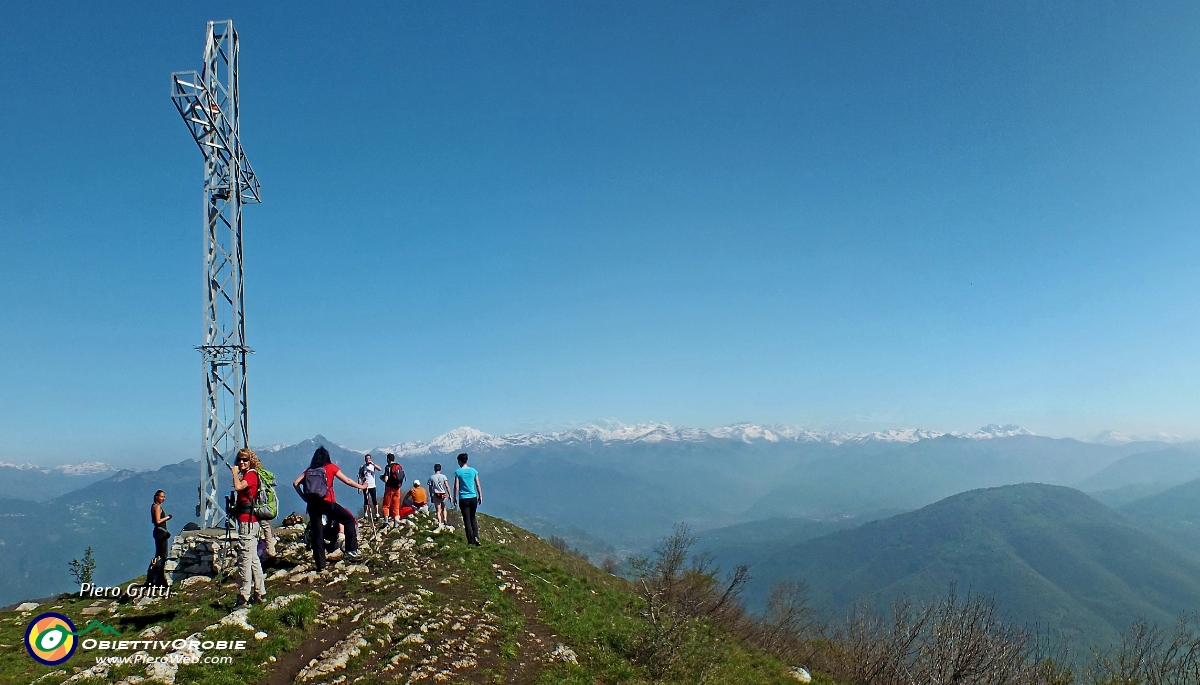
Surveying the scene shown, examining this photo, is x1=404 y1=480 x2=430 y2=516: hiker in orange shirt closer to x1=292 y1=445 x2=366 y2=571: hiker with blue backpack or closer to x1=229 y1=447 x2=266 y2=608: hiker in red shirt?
x1=292 y1=445 x2=366 y2=571: hiker with blue backpack

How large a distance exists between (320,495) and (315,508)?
0.59 meters

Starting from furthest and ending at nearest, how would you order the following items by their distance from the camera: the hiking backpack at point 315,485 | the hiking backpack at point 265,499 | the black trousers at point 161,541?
the black trousers at point 161,541 → the hiking backpack at point 265,499 → the hiking backpack at point 315,485

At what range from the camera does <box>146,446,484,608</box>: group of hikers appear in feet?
42.4

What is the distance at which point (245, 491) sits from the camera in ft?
43.0

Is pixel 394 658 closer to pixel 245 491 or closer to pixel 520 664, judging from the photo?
pixel 520 664

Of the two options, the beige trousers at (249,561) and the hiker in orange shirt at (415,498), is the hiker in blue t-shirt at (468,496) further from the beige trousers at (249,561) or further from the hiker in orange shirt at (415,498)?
the beige trousers at (249,561)

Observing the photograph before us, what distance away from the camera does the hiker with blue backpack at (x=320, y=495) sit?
14375mm

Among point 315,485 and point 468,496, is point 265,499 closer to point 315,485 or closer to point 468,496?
point 315,485

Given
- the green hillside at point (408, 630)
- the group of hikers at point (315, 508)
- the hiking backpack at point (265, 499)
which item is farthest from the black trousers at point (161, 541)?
the hiking backpack at point (265, 499)

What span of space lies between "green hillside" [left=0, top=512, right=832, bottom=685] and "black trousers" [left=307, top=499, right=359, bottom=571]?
0.58 metres

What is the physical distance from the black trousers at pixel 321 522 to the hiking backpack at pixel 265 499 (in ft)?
3.29

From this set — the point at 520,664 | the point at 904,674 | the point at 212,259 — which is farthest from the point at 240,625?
the point at 904,674

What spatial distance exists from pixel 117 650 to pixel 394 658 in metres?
5.35

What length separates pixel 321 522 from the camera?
50.2 feet
